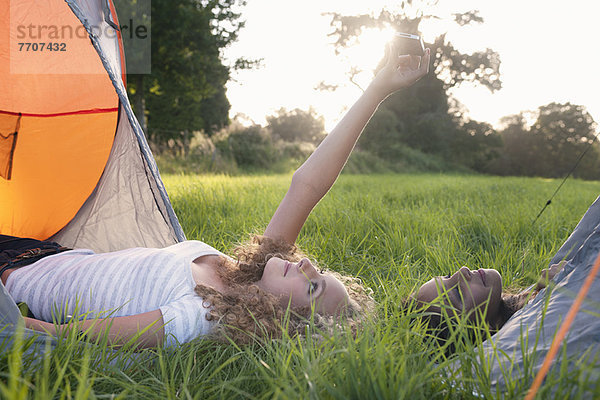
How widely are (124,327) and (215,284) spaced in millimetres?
385

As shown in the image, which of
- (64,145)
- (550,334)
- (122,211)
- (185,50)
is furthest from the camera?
(185,50)

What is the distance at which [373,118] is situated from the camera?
784 inches

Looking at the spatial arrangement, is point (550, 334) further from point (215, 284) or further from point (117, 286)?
point (117, 286)

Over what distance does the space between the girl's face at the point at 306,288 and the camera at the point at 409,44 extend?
2.82 ft

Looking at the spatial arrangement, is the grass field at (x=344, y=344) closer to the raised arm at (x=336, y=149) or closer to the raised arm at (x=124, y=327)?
the raised arm at (x=124, y=327)

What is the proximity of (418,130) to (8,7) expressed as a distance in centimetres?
2055

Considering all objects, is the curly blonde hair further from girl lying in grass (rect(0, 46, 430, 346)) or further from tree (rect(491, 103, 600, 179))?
tree (rect(491, 103, 600, 179))

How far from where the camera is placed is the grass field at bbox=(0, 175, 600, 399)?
2.68 ft

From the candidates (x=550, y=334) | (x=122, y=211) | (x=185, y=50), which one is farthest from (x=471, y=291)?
(x=185, y=50)

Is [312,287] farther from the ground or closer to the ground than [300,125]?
closer to the ground

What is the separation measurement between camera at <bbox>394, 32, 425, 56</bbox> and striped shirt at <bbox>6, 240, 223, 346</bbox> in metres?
1.10

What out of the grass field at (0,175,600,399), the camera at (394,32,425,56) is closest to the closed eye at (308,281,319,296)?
the grass field at (0,175,600,399)

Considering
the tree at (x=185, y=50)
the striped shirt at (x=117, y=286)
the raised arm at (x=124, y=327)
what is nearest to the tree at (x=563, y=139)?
the tree at (x=185, y=50)

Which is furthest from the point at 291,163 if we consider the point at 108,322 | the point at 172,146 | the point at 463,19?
the point at 463,19
